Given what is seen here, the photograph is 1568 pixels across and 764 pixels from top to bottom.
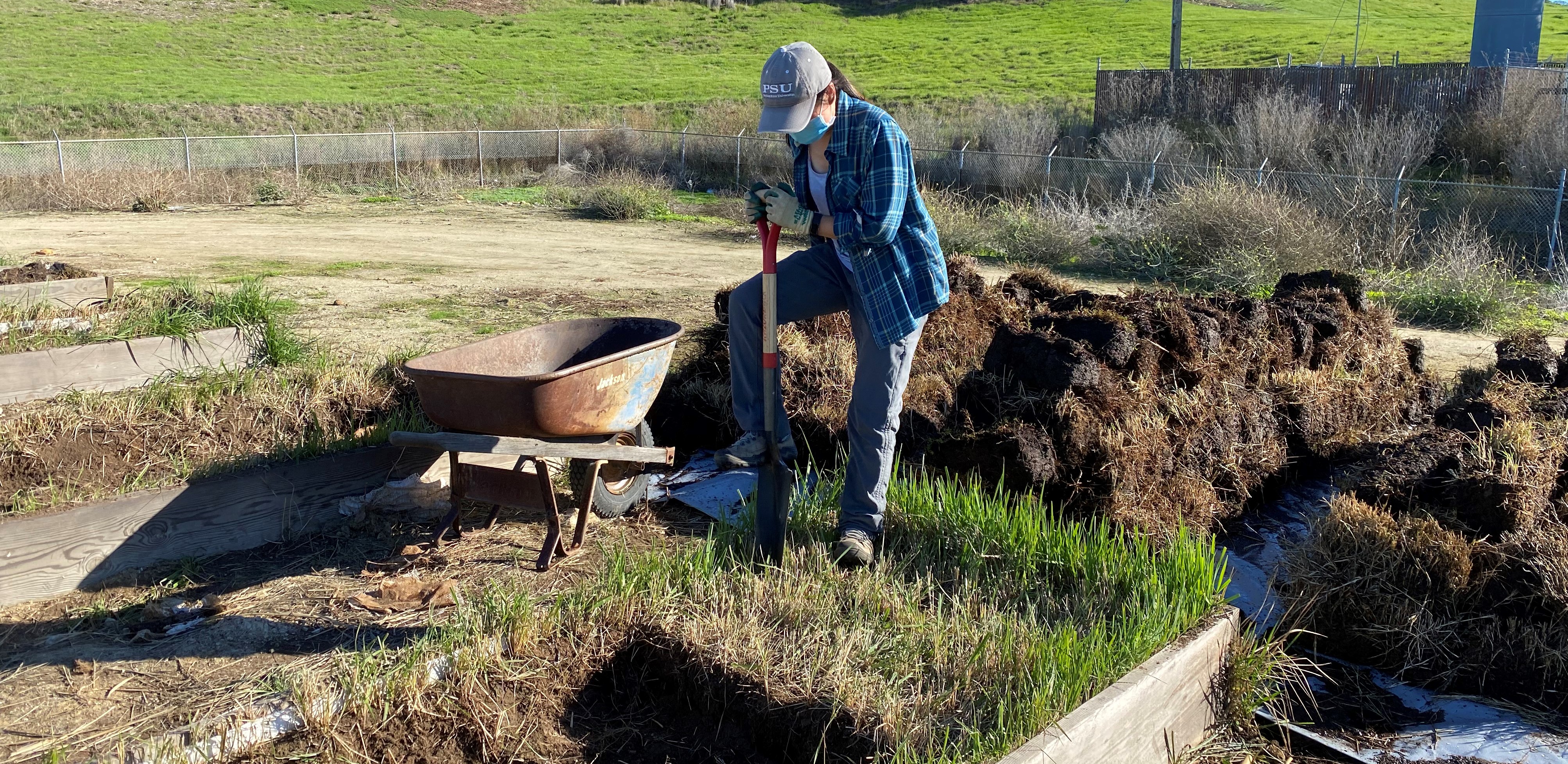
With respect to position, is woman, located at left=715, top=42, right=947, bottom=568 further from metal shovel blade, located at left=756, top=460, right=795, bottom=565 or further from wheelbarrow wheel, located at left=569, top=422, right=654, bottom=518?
wheelbarrow wheel, located at left=569, top=422, right=654, bottom=518

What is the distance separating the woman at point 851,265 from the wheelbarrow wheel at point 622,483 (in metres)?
0.85

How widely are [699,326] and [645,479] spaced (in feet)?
11.4

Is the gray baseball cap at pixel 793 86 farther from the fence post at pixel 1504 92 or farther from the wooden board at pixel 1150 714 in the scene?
the fence post at pixel 1504 92

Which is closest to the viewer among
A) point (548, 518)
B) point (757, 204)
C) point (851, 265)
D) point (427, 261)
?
point (757, 204)

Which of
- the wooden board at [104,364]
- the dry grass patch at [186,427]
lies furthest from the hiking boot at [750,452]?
the wooden board at [104,364]

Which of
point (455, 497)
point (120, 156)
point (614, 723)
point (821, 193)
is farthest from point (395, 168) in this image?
point (614, 723)

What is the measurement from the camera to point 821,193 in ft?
13.1

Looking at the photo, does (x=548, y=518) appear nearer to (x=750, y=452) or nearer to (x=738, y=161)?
(x=750, y=452)

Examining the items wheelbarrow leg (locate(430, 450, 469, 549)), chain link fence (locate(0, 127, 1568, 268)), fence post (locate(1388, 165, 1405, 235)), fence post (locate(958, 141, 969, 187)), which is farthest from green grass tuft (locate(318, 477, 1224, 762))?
fence post (locate(958, 141, 969, 187))

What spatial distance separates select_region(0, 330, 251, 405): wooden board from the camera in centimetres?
533

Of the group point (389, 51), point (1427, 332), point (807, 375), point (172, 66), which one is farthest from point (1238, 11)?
point (807, 375)

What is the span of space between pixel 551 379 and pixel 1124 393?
2.71m

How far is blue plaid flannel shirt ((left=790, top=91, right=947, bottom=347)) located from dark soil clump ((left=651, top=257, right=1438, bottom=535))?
1.07 meters

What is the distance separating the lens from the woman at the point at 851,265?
3.74 m
